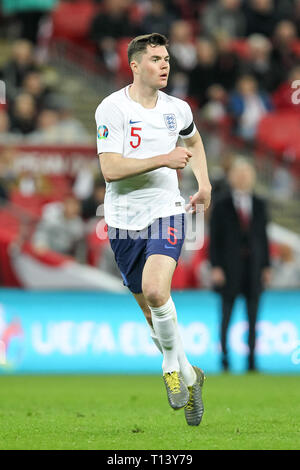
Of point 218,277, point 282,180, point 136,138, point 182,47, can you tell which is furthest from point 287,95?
point 136,138

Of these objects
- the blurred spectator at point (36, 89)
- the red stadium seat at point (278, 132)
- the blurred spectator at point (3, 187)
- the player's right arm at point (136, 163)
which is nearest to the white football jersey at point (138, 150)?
the player's right arm at point (136, 163)

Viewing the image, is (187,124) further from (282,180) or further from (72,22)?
(72,22)

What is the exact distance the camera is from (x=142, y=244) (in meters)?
6.88

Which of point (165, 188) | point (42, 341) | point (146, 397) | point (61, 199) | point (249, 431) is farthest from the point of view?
point (61, 199)

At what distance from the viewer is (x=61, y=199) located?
14930mm

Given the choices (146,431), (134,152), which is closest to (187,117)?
(134,152)

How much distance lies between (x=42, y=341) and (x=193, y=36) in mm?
8919

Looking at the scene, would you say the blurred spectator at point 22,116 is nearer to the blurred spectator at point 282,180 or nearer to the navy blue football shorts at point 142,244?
the blurred spectator at point 282,180

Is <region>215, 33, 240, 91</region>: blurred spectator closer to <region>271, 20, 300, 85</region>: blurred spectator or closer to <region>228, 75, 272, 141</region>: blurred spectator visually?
<region>228, 75, 272, 141</region>: blurred spectator

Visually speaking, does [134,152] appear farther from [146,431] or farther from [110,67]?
[110,67]

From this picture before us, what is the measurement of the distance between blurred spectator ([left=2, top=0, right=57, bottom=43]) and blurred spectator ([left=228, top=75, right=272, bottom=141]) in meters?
4.34

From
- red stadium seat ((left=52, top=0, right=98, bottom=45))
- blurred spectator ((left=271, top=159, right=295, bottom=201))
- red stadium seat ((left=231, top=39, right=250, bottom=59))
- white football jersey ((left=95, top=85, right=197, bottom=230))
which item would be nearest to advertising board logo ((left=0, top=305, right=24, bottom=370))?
blurred spectator ((left=271, top=159, right=295, bottom=201))

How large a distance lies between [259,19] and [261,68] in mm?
1985

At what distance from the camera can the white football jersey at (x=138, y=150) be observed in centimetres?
679
